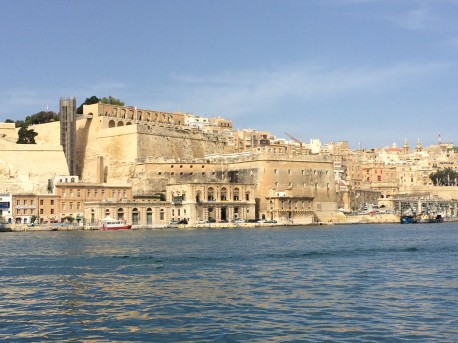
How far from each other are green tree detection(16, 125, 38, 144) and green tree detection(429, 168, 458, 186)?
5473 centimetres

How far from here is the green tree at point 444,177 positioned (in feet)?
325

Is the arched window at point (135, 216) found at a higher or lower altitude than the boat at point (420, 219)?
higher

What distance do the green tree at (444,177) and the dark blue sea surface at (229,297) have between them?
74517 millimetres

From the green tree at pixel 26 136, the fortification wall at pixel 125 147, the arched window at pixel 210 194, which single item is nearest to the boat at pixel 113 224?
the arched window at pixel 210 194

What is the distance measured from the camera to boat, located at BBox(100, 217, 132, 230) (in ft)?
166

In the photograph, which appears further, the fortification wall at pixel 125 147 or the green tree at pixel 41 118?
the green tree at pixel 41 118

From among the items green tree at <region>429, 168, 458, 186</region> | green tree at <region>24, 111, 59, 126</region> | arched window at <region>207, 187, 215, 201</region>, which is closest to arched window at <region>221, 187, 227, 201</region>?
arched window at <region>207, 187, 215, 201</region>

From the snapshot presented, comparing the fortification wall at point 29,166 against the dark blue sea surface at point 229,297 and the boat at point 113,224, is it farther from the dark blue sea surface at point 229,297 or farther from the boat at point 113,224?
the dark blue sea surface at point 229,297

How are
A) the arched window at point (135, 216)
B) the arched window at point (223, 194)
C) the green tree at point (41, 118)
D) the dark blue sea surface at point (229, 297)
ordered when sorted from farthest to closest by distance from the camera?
the green tree at point (41, 118) → the arched window at point (223, 194) → the arched window at point (135, 216) → the dark blue sea surface at point (229, 297)

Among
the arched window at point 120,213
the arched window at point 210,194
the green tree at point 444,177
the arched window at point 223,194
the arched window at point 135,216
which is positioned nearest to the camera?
the arched window at point 120,213

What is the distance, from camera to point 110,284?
1819 cm

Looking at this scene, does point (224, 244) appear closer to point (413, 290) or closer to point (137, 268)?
point (137, 268)

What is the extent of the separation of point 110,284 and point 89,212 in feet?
115

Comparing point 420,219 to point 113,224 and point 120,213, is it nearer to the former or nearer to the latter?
point 120,213
